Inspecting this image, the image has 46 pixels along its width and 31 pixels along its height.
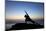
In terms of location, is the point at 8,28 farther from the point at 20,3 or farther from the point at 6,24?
the point at 20,3

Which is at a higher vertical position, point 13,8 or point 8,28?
point 13,8

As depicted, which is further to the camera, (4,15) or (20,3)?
(20,3)

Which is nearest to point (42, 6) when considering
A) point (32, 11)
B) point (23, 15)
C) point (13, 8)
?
point (32, 11)

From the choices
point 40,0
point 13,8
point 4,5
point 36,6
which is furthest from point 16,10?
point 40,0

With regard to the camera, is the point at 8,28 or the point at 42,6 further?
the point at 42,6

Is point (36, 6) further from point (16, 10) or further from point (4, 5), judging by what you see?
point (4, 5)

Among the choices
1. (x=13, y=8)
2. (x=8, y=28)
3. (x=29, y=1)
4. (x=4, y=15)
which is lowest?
(x=8, y=28)
